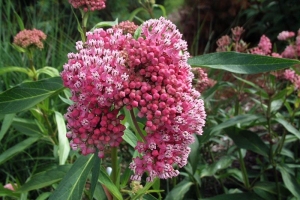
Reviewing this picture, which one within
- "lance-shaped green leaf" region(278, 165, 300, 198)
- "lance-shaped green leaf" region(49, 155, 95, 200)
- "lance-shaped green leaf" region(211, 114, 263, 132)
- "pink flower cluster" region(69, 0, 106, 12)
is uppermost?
"pink flower cluster" region(69, 0, 106, 12)

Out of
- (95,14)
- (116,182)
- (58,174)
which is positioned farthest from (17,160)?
(95,14)

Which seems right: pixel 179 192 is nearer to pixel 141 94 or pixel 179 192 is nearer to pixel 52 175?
pixel 52 175

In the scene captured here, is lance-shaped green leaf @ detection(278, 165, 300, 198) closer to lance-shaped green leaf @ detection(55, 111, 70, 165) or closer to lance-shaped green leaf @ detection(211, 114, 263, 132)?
lance-shaped green leaf @ detection(211, 114, 263, 132)

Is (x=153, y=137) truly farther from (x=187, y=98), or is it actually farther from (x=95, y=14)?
(x=95, y=14)

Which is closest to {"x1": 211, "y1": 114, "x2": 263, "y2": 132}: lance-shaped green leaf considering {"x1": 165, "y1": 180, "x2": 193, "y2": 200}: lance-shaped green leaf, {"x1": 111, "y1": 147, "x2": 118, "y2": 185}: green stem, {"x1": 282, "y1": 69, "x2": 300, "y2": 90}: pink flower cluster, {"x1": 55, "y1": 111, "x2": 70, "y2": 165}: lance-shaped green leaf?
{"x1": 282, "y1": 69, "x2": 300, "y2": 90}: pink flower cluster

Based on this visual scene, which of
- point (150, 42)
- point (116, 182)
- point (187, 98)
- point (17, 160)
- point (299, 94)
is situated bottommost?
point (17, 160)

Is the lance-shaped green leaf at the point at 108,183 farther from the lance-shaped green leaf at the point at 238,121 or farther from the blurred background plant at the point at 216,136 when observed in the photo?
the lance-shaped green leaf at the point at 238,121

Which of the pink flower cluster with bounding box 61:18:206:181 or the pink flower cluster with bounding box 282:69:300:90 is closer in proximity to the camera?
the pink flower cluster with bounding box 61:18:206:181
